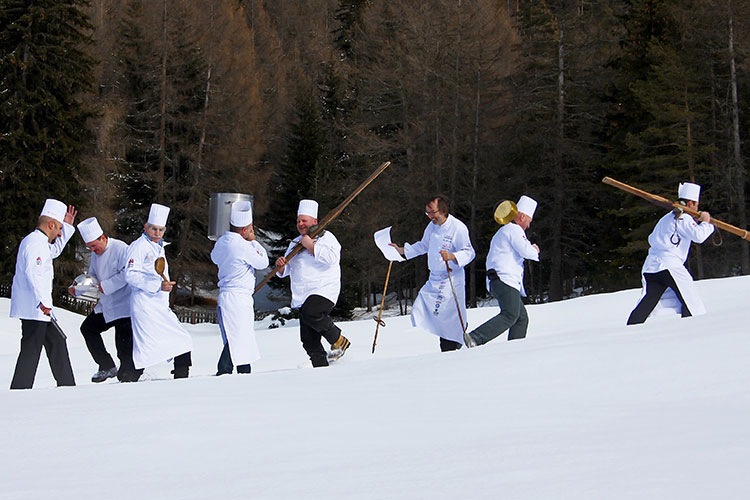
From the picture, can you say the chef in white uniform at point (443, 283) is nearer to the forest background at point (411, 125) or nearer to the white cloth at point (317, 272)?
the white cloth at point (317, 272)

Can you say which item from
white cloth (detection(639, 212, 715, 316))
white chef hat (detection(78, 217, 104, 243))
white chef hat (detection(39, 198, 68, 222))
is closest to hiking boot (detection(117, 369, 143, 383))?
white chef hat (detection(78, 217, 104, 243))

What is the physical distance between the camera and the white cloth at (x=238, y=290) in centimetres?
799

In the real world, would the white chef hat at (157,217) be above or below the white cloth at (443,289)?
above

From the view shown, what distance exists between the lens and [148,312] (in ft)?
25.5

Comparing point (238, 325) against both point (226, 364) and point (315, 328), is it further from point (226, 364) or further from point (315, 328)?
point (315, 328)

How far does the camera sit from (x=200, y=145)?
1299 inches

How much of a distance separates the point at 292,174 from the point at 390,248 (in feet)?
89.6

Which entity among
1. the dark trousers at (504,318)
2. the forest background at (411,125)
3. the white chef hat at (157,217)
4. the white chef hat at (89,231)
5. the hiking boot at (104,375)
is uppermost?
the forest background at (411,125)

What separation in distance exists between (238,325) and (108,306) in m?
1.18

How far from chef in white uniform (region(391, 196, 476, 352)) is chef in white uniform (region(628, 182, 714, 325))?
1652mm

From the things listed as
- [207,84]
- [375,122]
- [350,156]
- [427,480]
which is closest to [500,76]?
[375,122]

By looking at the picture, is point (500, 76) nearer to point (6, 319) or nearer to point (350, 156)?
point (350, 156)

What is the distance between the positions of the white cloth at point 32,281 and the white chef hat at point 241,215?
5.54 feet

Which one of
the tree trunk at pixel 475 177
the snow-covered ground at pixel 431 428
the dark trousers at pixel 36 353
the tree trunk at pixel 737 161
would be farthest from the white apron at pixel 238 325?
the tree trunk at pixel 475 177
